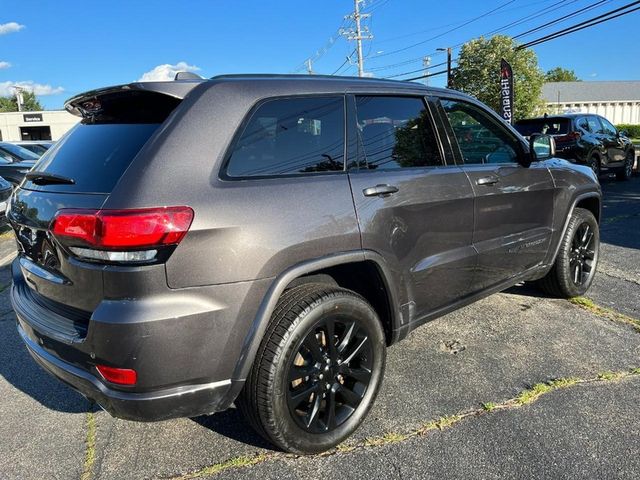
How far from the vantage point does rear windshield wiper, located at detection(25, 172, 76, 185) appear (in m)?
2.30

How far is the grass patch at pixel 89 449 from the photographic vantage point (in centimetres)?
244

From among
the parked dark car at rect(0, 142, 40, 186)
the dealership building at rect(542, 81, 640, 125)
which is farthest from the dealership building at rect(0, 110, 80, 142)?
the dealership building at rect(542, 81, 640, 125)

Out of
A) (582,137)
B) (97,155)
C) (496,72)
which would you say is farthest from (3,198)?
(496,72)

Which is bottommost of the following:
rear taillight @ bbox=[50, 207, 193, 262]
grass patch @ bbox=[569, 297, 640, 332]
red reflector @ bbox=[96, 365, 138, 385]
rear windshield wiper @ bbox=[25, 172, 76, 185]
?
grass patch @ bbox=[569, 297, 640, 332]

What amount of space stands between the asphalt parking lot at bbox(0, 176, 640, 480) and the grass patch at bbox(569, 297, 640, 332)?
57 mm

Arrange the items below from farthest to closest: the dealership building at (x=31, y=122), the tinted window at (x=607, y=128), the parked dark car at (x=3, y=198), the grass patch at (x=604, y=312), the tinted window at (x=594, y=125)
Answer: the dealership building at (x=31, y=122)
the tinted window at (x=607, y=128)
the tinted window at (x=594, y=125)
the parked dark car at (x=3, y=198)
the grass patch at (x=604, y=312)

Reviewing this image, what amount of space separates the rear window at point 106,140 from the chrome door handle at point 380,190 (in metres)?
1.03

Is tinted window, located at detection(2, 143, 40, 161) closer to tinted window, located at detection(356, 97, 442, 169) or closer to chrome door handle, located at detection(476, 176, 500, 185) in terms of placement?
tinted window, located at detection(356, 97, 442, 169)

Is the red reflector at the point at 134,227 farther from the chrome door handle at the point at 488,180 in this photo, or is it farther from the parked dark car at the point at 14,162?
the parked dark car at the point at 14,162

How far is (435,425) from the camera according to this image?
2729mm

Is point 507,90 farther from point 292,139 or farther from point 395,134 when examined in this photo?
point 292,139

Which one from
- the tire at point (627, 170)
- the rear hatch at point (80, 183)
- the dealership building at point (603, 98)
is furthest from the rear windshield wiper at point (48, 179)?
the dealership building at point (603, 98)

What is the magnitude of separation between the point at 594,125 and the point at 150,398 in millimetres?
13491

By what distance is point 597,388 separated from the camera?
306cm
